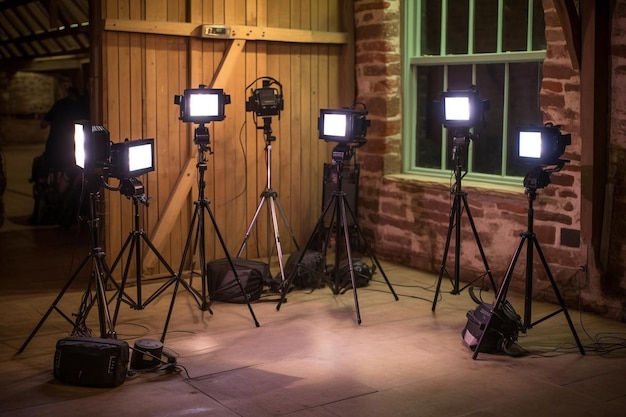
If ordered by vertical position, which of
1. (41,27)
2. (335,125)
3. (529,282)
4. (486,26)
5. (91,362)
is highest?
(41,27)

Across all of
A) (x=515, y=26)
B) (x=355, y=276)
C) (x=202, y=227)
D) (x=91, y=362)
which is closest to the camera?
(x=91, y=362)

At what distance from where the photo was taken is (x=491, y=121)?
718 centimetres

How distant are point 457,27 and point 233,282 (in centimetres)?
276

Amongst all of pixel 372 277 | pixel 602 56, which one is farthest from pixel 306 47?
pixel 602 56

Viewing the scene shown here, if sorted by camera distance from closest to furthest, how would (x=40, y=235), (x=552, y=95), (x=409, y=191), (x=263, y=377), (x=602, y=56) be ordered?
(x=263, y=377)
(x=602, y=56)
(x=552, y=95)
(x=409, y=191)
(x=40, y=235)

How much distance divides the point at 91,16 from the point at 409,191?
2.90m

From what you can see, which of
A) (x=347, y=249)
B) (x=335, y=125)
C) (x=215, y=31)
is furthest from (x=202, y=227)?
(x=215, y=31)

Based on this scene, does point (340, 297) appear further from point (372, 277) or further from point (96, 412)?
point (96, 412)

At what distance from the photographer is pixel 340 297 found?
6.75 meters

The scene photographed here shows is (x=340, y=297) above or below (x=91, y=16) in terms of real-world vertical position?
below

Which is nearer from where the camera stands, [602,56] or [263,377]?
[263,377]

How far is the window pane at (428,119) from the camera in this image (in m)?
7.68

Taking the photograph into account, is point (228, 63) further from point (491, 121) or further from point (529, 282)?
point (529, 282)

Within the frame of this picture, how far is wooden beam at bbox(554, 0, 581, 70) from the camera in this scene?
587 centimetres
